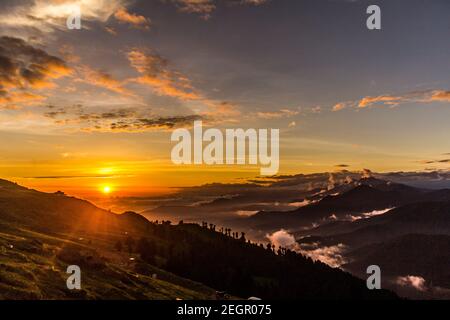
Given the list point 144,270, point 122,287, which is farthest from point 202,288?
point 122,287

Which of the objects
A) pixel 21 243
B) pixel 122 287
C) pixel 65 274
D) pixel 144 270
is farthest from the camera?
pixel 144 270

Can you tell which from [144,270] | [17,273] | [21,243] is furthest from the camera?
[144,270]

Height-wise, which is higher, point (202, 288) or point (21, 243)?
point (21, 243)
